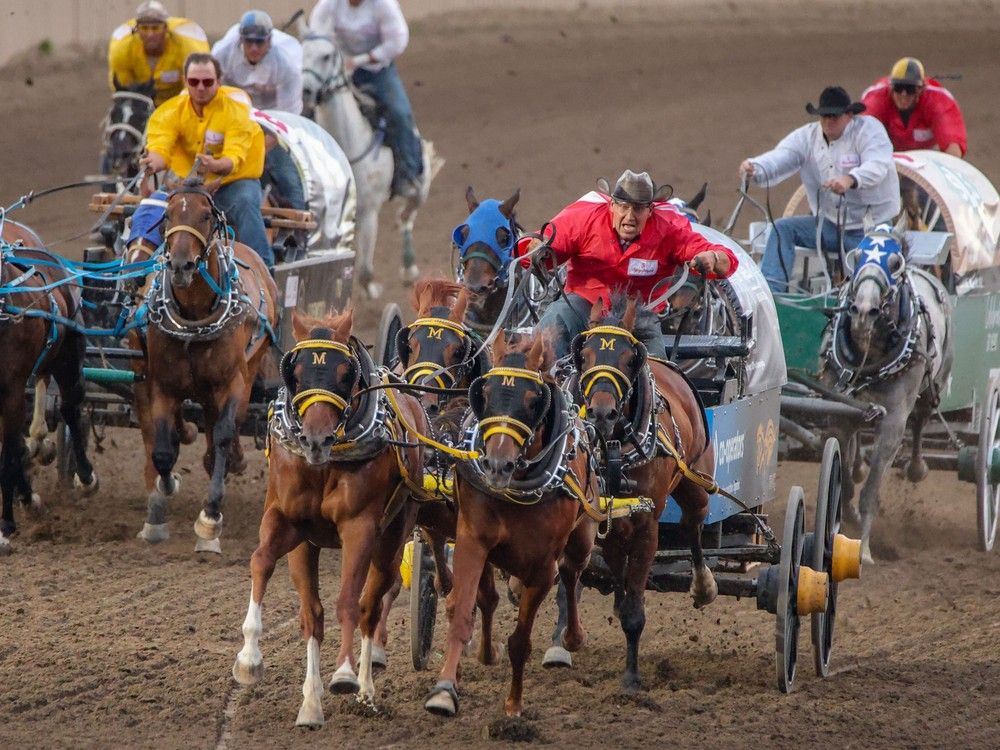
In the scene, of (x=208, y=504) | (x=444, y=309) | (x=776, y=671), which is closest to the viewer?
(x=776, y=671)

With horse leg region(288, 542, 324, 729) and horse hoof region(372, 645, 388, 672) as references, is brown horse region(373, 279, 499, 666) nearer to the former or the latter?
horse hoof region(372, 645, 388, 672)

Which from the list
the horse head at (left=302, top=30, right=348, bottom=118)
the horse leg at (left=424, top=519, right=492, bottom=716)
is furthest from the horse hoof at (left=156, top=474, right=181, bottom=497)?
the horse head at (left=302, top=30, right=348, bottom=118)

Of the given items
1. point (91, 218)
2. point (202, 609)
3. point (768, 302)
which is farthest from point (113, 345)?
point (91, 218)

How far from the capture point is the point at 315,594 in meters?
6.55

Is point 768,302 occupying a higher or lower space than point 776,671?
higher

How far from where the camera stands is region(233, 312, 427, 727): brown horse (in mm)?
6309

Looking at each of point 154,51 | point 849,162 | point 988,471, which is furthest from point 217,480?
point 988,471

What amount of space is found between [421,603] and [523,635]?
1049 mm

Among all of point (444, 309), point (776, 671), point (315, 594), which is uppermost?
point (444, 309)

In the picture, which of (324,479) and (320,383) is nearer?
(320,383)

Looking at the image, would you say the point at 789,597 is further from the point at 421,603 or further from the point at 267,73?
the point at 267,73

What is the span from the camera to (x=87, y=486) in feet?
33.7

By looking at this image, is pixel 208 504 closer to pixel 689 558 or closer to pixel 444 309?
pixel 444 309

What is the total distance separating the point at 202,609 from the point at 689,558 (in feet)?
7.47
